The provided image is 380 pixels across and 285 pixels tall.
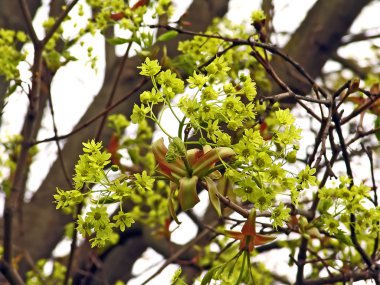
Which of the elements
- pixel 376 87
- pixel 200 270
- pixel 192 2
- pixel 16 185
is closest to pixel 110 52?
pixel 192 2

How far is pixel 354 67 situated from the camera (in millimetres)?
3375

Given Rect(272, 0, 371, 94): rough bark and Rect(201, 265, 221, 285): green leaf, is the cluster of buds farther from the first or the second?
Rect(272, 0, 371, 94): rough bark

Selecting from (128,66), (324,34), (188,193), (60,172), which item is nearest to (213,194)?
(188,193)

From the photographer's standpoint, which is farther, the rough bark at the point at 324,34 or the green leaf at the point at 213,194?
→ the rough bark at the point at 324,34

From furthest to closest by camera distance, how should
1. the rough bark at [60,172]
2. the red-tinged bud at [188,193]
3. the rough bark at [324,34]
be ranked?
the rough bark at [60,172]
the rough bark at [324,34]
the red-tinged bud at [188,193]

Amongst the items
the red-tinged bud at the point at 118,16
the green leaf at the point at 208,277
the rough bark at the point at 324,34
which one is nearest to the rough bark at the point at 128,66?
the rough bark at the point at 324,34

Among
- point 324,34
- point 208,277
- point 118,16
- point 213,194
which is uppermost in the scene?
point 324,34

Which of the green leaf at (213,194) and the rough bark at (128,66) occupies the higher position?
the rough bark at (128,66)

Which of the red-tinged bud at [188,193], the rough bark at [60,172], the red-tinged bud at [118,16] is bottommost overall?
the red-tinged bud at [188,193]

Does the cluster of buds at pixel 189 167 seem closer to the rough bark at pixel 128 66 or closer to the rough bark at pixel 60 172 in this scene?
the rough bark at pixel 128 66

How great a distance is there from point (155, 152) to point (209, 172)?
0.10m

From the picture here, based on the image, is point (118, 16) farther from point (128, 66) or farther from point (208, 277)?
point (128, 66)

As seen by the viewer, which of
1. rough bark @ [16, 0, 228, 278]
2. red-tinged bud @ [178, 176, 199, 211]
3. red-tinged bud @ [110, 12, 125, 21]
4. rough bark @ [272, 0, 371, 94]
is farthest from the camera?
rough bark @ [16, 0, 228, 278]

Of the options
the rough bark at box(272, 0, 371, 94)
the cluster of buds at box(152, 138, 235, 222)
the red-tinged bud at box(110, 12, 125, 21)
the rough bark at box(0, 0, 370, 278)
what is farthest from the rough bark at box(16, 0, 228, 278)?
the cluster of buds at box(152, 138, 235, 222)
